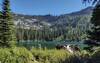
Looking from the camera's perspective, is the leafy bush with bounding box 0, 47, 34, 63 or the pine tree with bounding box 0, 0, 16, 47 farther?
the pine tree with bounding box 0, 0, 16, 47

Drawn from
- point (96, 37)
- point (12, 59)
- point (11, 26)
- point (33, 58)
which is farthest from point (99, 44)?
point (11, 26)

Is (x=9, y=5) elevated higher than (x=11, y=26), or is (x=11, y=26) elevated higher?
(x=9, y=5)

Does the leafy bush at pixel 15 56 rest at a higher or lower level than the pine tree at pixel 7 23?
higher

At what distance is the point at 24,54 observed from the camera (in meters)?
8.59

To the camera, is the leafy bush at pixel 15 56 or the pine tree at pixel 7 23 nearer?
the leafy bush at pixel 15 56

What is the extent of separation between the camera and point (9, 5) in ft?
188

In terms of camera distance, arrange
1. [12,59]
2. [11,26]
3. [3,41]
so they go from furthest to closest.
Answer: [11,26]
[3,41]
[12,59]

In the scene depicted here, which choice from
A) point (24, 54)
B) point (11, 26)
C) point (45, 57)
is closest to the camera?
point (24, 54)

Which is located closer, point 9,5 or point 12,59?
point 12,59

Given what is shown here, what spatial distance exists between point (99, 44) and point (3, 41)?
1625 inches

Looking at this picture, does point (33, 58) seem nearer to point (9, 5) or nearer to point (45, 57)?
point (45, 57)

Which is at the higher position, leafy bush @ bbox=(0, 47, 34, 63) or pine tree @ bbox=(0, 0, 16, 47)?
leafy bush @ bbox=(0, 47, 34, 63)

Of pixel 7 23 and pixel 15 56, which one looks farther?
pixel 7 23

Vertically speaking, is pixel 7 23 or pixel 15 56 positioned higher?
pixel 15 56
